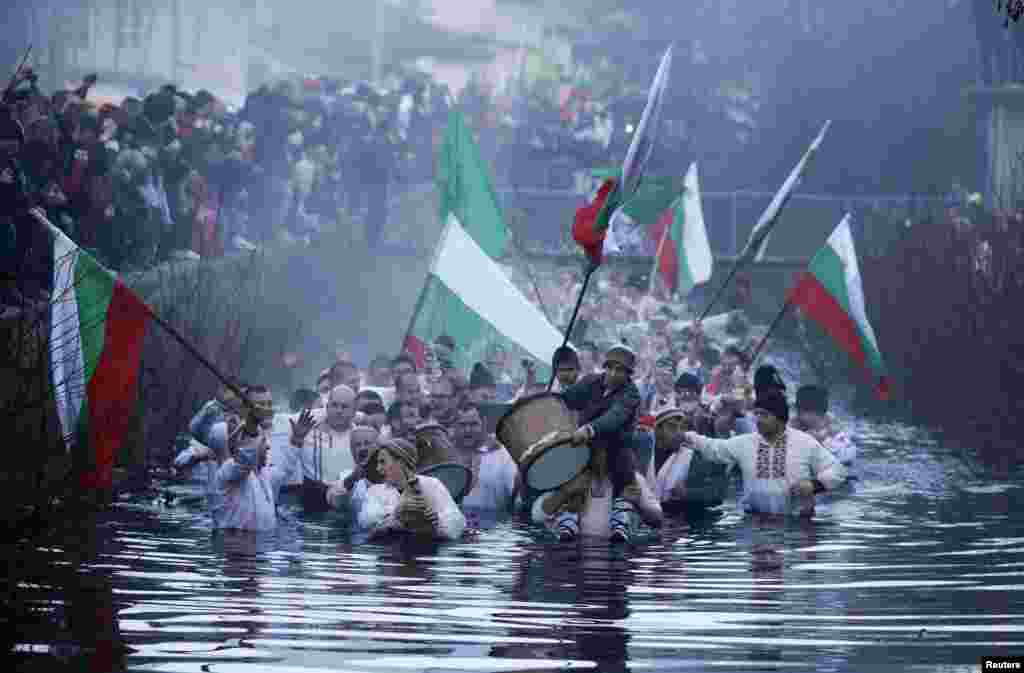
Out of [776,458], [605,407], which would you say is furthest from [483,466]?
[605,407]

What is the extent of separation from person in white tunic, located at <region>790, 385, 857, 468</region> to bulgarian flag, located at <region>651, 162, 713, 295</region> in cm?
1043

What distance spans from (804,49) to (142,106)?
34.1 meters

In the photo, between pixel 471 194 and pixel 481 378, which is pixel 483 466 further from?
pixel 471 194

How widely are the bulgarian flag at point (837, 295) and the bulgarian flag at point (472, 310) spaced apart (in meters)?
2.96

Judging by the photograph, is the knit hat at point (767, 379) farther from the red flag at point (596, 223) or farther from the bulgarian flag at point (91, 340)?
the bulgarian flag at point (91, 340)

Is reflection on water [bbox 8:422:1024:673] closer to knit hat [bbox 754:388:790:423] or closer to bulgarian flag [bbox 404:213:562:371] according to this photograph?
knit hat [bbox 754:388:790:423]

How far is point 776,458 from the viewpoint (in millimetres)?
20328

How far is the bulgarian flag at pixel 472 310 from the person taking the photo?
913 inches

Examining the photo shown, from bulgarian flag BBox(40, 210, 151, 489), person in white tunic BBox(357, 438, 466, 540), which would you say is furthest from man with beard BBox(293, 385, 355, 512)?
bulgarian flag BBox(40, 210, 151, 489)

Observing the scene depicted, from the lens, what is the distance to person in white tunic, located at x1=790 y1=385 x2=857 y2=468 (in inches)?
931

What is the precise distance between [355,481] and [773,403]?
11.9 ft

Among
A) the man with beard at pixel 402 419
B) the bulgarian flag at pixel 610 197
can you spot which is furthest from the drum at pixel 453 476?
the bulgarian flag at pixel 610 197

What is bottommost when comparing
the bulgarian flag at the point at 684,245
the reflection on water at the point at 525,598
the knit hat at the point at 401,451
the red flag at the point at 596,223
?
the reflection on water at the point at 525,598

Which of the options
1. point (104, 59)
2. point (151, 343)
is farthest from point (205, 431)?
point (104, 59)
